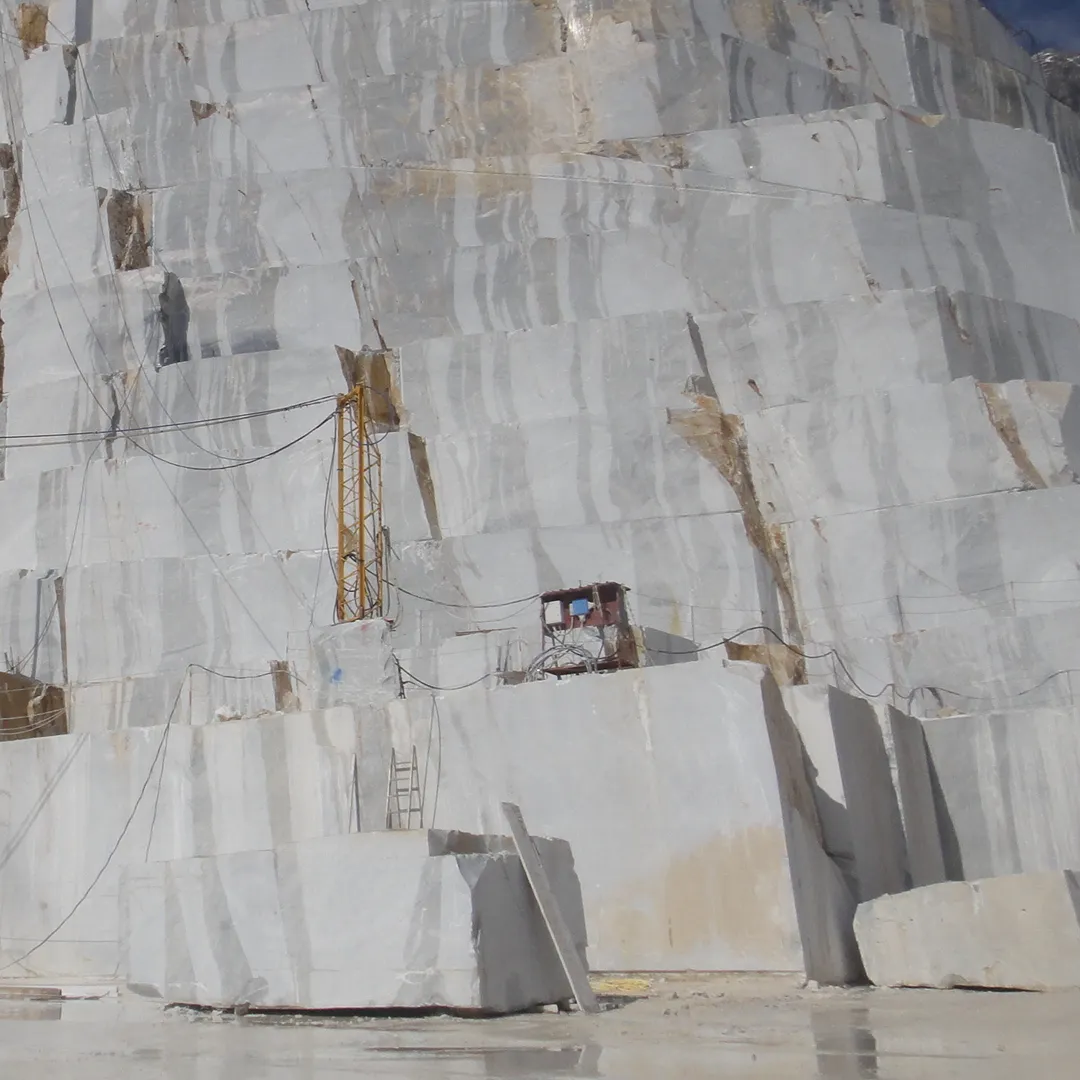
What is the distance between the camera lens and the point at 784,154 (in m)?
29.5

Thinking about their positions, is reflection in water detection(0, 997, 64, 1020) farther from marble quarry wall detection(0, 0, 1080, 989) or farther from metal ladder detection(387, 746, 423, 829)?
metal ladder detection(387, 746, 423, 829)

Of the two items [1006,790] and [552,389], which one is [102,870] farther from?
[1006,790]

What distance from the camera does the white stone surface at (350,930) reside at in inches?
414

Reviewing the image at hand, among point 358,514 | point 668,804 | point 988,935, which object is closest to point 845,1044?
point 988,935

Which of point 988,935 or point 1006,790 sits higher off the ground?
point 1006,790

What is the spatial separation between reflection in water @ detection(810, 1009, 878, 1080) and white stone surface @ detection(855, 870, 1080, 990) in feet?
8.81

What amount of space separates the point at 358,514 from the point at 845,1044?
1697cm

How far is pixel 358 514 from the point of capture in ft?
79.8

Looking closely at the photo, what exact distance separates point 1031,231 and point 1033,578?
410 inches

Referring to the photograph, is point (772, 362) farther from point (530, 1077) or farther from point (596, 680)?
point (530, 1077)

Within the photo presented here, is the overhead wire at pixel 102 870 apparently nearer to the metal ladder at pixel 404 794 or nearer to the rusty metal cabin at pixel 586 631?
the metal ladder at pixel 404 794

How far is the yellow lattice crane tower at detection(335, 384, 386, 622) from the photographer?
75.3 feet

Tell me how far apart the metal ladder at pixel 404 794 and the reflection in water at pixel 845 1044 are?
7.03m

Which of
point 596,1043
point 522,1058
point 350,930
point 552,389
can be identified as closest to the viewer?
point 522,1058
